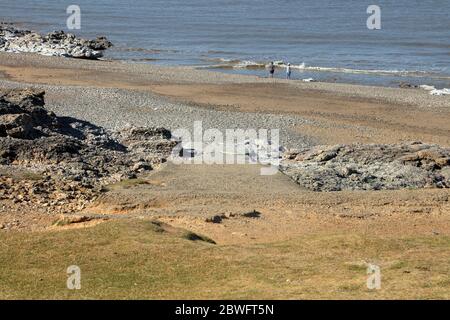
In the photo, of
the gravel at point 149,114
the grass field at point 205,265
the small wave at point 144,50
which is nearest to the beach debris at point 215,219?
the grass field at point 205,265

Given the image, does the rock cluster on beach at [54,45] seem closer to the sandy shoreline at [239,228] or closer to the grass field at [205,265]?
the sandy shoreline at [239,228]

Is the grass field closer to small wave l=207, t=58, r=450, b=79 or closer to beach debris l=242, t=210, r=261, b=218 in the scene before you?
beach debris l=242, t=210, r=261, b=218

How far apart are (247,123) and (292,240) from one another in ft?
62.1

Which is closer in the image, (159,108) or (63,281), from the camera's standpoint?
(63,281)

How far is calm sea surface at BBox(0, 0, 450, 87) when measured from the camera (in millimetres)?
66887

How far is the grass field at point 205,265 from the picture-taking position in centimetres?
1616

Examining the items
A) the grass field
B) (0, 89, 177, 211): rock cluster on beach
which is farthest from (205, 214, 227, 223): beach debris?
(0, 89, 177, 211): rock cluster on beach

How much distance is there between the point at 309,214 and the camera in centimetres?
2408

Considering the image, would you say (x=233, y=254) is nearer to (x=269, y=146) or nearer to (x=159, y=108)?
(x=269, y=146)

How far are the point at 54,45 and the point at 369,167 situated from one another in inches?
2051

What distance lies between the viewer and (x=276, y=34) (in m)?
90.2

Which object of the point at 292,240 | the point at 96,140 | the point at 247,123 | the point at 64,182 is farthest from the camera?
the point at 247,123
